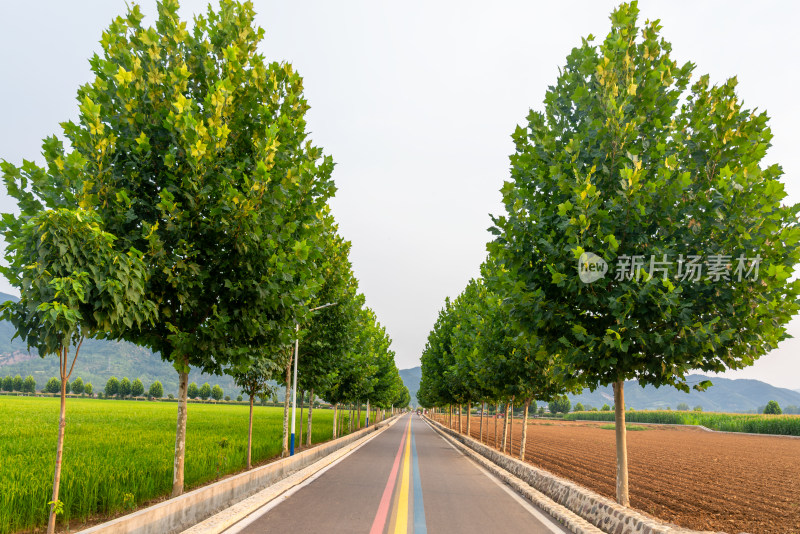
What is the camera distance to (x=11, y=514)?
21.7 feet

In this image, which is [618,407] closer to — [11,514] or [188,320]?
[188,320]

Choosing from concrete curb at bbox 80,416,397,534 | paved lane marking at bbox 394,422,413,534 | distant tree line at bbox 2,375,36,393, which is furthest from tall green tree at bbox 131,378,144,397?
paved lane marking at bbox 394,422,413,534

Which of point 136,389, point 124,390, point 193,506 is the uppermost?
point 193,506

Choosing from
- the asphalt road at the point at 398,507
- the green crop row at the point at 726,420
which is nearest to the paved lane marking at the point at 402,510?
the asphalt road at the point at 398,507

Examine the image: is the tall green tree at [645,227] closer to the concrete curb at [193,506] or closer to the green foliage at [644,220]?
the green foliage at [644,220]

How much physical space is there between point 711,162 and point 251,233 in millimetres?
7672

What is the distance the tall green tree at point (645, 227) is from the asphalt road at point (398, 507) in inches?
87.9

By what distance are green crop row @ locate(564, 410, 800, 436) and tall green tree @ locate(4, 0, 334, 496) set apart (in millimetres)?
66680

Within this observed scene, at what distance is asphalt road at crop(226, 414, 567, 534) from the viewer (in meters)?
7.16

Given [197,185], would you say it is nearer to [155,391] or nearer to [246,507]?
[246,507]

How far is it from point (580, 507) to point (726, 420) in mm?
85318

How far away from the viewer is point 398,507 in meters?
8.69

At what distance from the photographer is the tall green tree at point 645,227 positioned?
284 inches

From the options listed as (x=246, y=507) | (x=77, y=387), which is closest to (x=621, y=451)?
(x=246, y=507)
